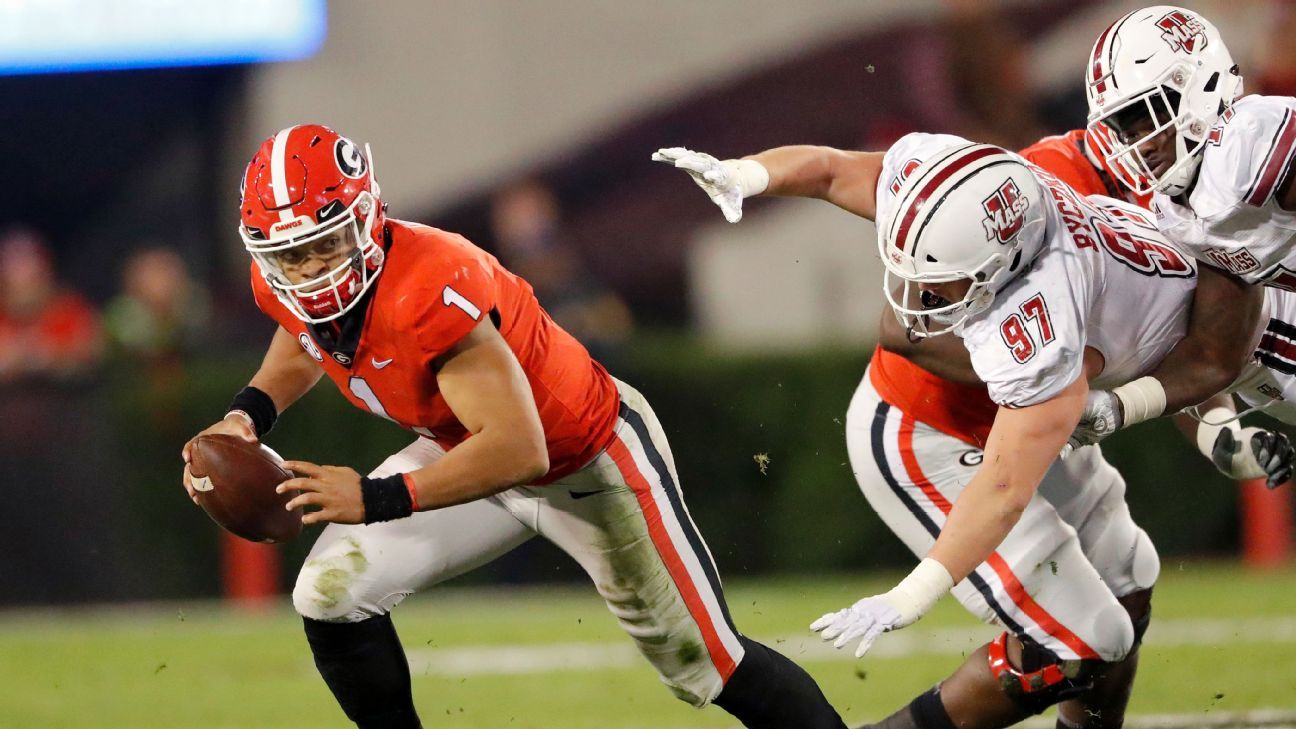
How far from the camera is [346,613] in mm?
3863

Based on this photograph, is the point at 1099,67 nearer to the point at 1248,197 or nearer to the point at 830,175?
the point at 1248,197

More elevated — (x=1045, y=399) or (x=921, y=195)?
(x=921, y=195)

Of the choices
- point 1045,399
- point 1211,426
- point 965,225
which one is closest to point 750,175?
point 965,225

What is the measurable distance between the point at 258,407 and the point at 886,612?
1.70 metres

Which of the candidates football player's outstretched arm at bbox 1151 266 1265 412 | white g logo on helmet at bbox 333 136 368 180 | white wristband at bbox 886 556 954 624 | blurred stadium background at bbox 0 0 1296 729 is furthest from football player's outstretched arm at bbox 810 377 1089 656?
blurred stadium background at bbox 0 0 1296 729

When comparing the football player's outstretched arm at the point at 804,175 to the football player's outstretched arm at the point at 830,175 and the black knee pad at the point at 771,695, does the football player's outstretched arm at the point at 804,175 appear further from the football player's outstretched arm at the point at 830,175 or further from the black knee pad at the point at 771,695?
the black knee pad at the point at 771,695

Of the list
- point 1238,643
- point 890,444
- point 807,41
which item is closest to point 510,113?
point 807,41

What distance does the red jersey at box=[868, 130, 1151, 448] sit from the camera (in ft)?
13.5

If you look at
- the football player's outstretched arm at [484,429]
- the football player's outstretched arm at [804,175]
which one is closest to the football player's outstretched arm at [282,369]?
the football player's outstretched arm at [484,429]

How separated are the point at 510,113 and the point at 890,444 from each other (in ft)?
24.6

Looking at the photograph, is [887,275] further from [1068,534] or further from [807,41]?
[807,41]

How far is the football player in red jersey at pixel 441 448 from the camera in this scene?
11.9 feet

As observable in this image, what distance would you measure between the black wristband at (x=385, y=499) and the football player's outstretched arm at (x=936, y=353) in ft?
4.00

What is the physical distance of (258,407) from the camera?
13.5 ft
